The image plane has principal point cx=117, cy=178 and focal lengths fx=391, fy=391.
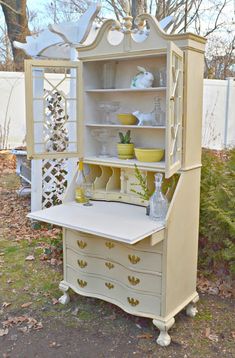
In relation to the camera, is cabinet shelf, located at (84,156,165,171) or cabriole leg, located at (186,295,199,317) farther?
cabriole leg, located at (186,295,199,317)

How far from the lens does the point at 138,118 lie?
104 inches

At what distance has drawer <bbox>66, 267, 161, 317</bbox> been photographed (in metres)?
2.35

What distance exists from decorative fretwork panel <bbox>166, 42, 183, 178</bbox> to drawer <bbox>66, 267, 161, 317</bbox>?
2.62 feet

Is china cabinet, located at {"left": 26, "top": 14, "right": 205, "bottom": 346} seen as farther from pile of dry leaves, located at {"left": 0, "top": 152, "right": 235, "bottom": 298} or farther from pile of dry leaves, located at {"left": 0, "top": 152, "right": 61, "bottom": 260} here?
pile of dry leaves, located at {"left": 0, "top": 152, "right": 61, "bottom": 260}

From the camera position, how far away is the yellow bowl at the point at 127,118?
2729 mm

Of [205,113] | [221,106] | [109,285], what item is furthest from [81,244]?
[221,106]

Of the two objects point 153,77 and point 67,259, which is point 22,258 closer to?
point 67,259

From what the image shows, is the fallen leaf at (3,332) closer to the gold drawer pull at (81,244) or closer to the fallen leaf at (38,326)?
the fallen leaf at (38,326)

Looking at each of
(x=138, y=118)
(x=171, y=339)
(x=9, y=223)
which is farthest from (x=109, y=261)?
(x=9, y=223)

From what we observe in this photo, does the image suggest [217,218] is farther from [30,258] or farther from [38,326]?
[30,258]

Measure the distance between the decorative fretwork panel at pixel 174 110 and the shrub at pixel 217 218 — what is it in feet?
2.66

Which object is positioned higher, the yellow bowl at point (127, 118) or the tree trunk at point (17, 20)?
the tree trunk at point (17, 20)

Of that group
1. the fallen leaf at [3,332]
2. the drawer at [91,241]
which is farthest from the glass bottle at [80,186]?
the fallen leaf at [3,332]

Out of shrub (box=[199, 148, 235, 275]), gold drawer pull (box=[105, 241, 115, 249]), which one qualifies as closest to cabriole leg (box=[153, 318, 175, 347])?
gold drawer pull (box=[105, 241, 115, 249])
